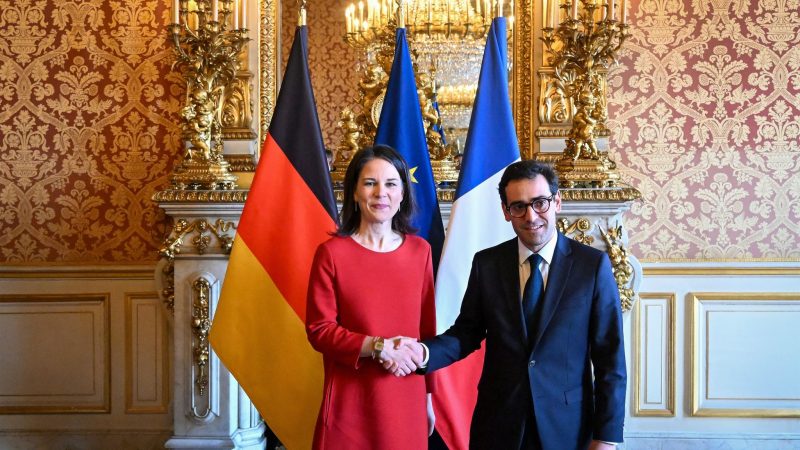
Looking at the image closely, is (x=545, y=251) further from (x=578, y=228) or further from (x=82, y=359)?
(x=82, y=359)

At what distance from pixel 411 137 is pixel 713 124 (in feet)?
5.68

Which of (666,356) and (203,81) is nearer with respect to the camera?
(203,81)

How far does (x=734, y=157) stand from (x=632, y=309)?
93 cm

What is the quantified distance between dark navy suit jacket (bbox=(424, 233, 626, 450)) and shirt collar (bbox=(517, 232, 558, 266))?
15 mm

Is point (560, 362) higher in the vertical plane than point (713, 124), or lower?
lower

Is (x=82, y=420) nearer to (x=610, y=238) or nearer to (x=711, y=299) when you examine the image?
(x=610, y=238)

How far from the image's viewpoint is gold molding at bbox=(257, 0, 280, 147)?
3.66 meters

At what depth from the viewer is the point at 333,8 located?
380 cm

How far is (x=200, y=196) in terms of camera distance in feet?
10.4

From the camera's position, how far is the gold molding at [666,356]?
3.61 m

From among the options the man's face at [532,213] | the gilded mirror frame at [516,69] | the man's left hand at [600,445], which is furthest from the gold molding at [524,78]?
the man's left hand at [600,445]

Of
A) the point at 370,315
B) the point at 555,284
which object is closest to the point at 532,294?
the point at 555,284

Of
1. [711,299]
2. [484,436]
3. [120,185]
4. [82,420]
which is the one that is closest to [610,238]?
[711,299]

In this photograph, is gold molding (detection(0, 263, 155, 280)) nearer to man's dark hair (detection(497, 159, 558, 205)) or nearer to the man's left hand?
man's dark hair (detection(497, 159, 558, 205))
